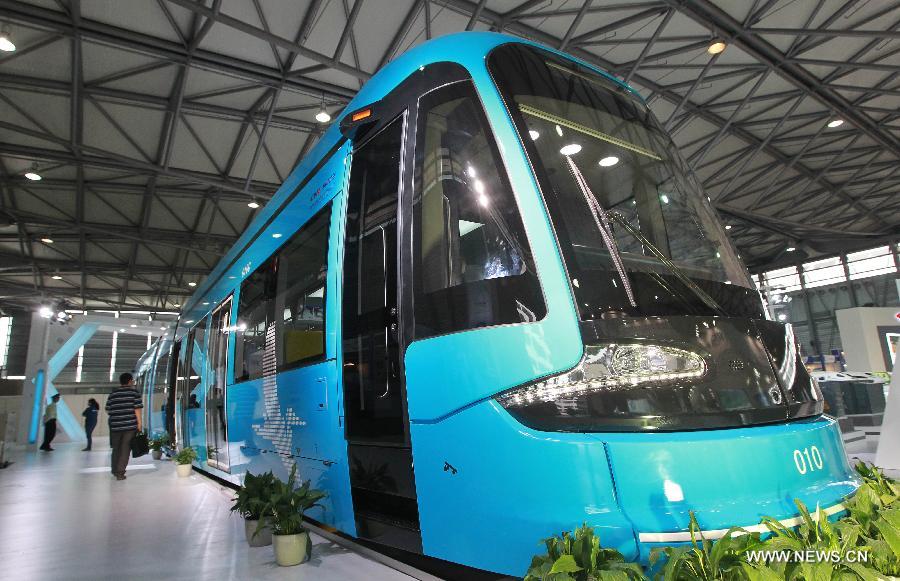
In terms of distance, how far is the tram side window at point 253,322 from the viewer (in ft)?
14.3

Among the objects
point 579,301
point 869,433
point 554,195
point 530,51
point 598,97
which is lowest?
point 869,433

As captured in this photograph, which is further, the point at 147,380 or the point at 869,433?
the point at 147,380

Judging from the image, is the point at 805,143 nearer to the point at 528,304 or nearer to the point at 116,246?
the point at 528,304

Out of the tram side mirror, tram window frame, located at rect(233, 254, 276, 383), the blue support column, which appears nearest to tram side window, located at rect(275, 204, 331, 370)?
tram window frame, located at rect(233, 254, 276, 383)

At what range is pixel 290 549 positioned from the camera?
2947 millimetres

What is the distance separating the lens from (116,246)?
2181 centimetres

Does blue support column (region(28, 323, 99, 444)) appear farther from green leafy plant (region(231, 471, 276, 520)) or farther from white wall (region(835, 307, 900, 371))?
white wall (region(835, 307, 900, 371))

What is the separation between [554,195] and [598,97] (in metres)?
0.96

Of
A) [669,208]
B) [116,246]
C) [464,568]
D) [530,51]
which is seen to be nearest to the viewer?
[464,568]

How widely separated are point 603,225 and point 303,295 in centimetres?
225

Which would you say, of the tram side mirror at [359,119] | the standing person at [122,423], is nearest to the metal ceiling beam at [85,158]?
the standing person at [122,423]

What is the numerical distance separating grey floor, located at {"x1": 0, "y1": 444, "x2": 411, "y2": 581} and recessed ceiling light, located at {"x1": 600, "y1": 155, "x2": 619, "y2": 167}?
2.28m

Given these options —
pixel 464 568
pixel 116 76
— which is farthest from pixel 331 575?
pixel 116 76

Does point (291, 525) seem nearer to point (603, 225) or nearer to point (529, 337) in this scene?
point (529, 337)
